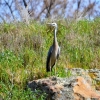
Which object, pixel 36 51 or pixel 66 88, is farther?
pixel 36 51

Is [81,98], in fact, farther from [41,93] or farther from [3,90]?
[3,90]

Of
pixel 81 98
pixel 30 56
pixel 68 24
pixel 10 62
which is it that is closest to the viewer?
pixel 81 98

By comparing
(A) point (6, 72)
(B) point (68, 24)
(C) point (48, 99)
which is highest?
(B) point (68, 24)

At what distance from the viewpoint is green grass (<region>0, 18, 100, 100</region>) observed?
6.39m

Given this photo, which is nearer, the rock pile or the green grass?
the rock pile

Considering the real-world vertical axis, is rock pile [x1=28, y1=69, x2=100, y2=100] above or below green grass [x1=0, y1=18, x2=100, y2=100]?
below

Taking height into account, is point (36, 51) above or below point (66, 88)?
above

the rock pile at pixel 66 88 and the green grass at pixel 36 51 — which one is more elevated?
the green grass at pixel 36 51

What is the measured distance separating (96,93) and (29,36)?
291 cm

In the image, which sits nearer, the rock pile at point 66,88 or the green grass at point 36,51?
the rock pile at point 66,88

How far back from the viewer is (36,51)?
301 inches

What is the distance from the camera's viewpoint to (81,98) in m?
5.49

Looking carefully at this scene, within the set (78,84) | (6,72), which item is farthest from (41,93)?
(6,72)

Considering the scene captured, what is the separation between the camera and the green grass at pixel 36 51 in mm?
6391
